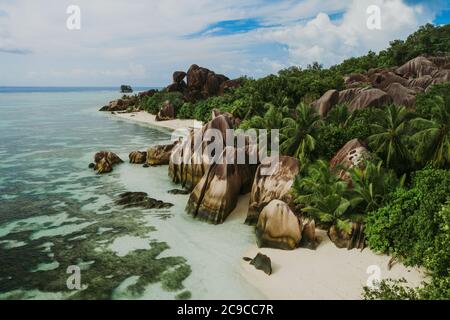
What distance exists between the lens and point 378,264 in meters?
13.8

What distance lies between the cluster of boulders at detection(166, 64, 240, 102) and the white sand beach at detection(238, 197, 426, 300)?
56914 mm

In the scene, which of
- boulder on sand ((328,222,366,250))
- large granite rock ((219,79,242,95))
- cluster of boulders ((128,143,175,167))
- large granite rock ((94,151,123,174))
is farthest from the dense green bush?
boulder on sand ((328,222,366,250))

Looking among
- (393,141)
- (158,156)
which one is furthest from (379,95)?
(158,156)

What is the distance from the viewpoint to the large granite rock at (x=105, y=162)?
3062 cm

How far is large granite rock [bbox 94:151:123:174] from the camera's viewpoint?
30.6 m

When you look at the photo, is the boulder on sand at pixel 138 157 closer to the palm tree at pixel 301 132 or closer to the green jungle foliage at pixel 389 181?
the green jungle foliage at pixel 389 181

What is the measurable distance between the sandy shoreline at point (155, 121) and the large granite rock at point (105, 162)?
21.5m

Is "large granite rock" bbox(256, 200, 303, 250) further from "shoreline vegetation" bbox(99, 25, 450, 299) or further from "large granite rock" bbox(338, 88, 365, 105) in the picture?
"large granite rock" bbox(338, 88, 365, 105)

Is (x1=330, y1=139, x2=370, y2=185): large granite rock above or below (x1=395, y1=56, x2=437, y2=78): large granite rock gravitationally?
below

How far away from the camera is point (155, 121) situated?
65.8m

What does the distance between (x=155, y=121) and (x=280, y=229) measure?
5320 cm

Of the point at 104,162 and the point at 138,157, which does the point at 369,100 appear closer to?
the point at 138,157
